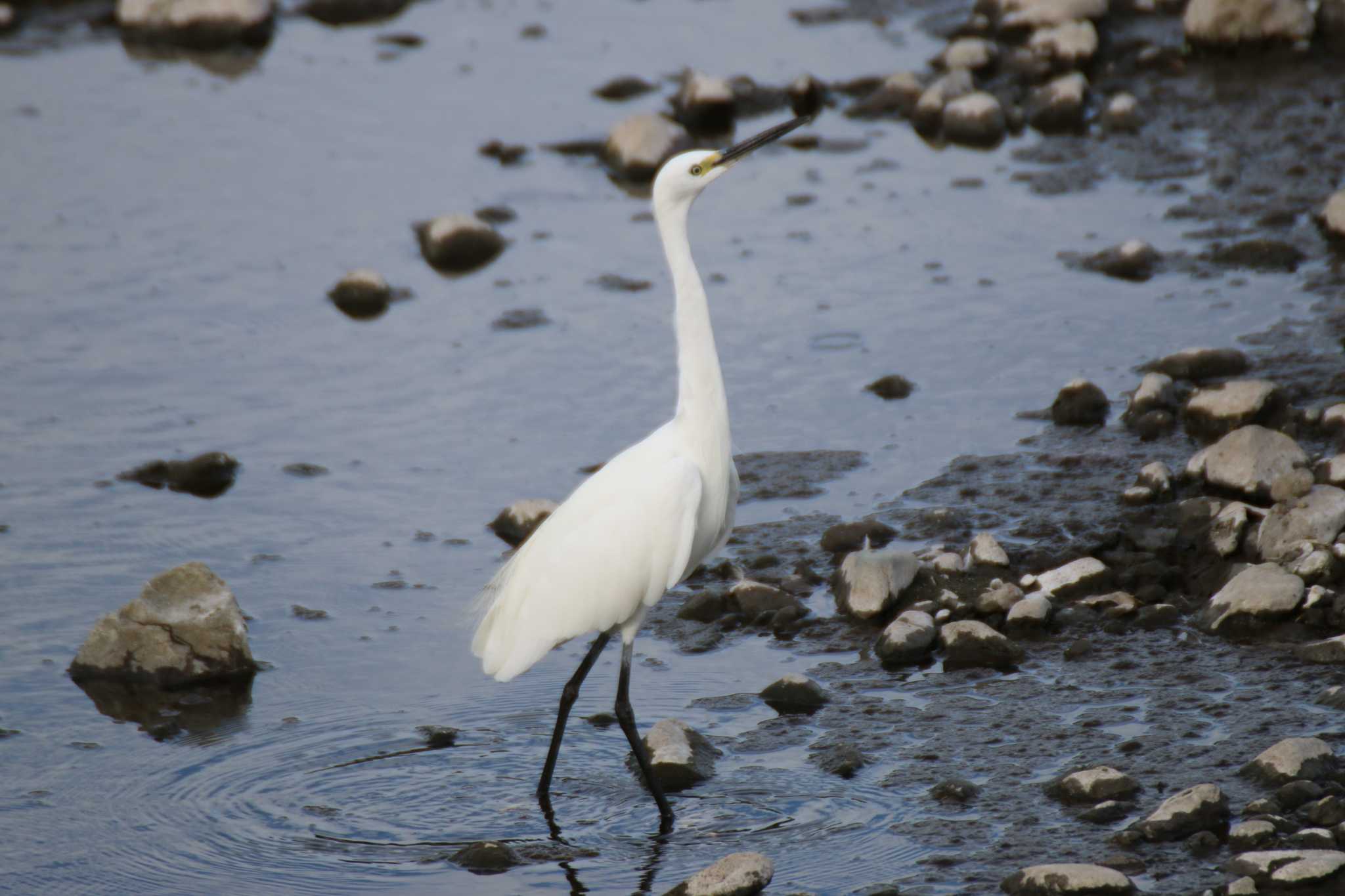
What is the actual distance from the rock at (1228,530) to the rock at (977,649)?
1.00 metres

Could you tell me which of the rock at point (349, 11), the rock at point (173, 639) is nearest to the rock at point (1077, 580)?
the rock at point (173, 639)

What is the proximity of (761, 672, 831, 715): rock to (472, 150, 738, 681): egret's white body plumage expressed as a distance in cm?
67

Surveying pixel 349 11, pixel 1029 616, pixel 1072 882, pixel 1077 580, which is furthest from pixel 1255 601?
pixel 349 11

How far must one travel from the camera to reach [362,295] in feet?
35.8

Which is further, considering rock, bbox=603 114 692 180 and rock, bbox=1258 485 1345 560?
rock, bbox=603 114 692 180

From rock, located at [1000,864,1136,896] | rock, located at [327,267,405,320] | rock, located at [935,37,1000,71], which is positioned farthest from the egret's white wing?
rock, located at [935,37,1000,71]

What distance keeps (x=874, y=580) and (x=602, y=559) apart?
153 cm

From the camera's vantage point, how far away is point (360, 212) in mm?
12539

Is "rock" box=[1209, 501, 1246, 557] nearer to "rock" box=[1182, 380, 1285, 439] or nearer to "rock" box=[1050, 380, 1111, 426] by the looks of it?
"rock" box=[1182, 380, 1285, 439]

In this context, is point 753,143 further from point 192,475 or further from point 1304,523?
point 192,475

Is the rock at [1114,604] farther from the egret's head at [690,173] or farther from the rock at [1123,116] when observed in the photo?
the rock at [1123,116]

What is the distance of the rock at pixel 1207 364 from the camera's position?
28.5 feet

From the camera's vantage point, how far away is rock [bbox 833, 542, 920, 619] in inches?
269

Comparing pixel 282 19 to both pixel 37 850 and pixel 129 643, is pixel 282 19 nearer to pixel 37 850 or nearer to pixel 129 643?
pixel 129 643
